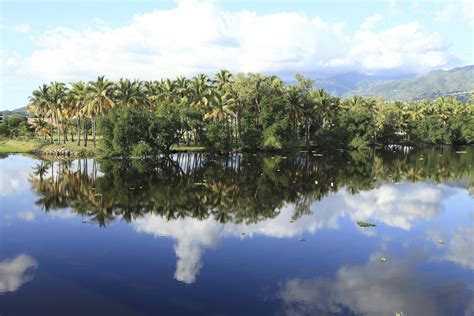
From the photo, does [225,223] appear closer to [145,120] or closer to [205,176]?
[205,176]

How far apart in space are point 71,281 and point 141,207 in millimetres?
17592

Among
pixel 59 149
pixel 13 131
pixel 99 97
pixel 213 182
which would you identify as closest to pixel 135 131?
pixel 99 97

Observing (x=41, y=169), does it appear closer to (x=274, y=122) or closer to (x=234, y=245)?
(x=234, y=245)

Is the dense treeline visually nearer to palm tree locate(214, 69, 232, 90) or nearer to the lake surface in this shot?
palm tree locate(214, 69, 232, 90)

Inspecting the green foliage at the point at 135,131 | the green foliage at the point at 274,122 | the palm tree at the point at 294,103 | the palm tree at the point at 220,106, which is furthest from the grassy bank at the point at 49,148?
the palm tree at the point at 294,103

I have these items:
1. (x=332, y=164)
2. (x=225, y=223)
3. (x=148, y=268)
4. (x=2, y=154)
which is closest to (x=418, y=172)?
(x=332, y=164)

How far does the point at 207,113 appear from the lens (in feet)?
315

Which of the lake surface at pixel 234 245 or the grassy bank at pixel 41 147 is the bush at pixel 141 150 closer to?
the grassy bank at pixel 41 147

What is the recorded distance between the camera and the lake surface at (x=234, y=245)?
834 inches

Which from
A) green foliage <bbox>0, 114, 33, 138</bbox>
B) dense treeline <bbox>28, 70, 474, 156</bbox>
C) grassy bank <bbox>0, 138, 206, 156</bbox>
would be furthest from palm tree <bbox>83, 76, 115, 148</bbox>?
green foliage <bbox>0, 114, 33, 138</bbox>

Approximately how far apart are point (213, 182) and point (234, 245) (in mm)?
25552

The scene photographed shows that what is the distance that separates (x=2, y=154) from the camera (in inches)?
3735

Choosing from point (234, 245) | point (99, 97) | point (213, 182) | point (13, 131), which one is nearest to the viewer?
point (234, 245)

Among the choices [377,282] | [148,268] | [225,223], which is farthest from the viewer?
[225,223]
